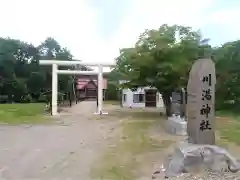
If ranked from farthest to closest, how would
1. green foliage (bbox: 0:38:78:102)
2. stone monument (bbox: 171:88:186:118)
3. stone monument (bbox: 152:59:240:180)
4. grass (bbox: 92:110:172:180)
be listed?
green foliage (bbox: 0:38:78:102) → stone monument (bbox: 171:88:186:118) → grass (bbox: 92:110:172:180) → stone monument (bbox: 152:59:240:180)

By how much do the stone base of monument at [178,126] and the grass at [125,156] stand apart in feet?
3.38

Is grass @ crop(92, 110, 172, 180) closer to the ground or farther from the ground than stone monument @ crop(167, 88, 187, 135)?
closer to the ground

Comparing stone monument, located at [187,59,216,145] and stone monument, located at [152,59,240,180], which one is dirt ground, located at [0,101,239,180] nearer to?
stone monument, located at [152,59,240,180]

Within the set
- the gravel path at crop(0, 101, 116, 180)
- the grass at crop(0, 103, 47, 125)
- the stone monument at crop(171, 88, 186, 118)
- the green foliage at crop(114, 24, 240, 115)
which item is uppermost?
the green foliage at crop(114, 24, 240, 115)

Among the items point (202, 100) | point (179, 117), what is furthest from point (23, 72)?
point (202, 100)

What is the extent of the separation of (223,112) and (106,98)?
21.1 m

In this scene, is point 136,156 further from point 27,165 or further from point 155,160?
point 27,165

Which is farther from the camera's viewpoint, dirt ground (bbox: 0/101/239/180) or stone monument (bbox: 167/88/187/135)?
stone monument (bbox: 167/88/187/135)

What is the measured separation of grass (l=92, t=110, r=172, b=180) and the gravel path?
28 cm

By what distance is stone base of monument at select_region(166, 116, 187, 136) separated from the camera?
458 inches

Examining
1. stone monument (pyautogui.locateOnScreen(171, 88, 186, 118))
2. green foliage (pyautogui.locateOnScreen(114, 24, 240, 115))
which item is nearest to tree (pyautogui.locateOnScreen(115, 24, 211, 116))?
green foliage (pyautogui.locateOnScreen(114, 24, 240, 115))

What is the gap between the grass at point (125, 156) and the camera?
20.4ft

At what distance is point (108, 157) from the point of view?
309 inches

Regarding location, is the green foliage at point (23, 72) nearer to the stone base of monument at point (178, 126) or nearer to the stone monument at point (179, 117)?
the stone monument at point (179, 117)
